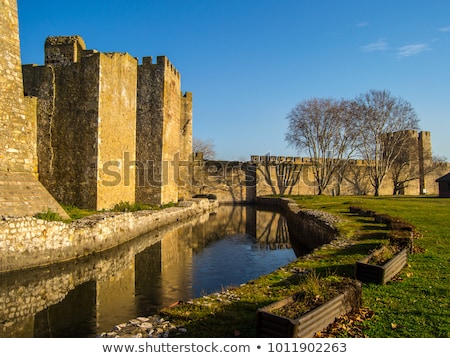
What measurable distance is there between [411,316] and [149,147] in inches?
810

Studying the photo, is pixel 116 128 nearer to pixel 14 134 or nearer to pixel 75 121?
pixel 75 121

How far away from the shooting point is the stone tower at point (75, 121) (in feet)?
57.6

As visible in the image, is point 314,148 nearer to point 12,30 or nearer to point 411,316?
point 12,30

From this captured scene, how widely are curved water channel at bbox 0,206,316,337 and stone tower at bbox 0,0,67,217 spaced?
282 cm

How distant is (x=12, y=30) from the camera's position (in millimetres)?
12930

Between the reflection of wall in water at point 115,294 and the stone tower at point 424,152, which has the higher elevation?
the stone tower at point 424,152

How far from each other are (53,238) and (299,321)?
8779 mm

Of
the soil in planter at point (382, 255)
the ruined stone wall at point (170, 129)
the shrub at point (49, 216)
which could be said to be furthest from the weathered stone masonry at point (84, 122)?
the soil in planter at point (382, 255)

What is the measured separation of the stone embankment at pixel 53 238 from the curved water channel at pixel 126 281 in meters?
0.32

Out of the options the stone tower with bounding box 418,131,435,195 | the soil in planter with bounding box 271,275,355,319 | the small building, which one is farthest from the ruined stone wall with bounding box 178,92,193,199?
the stone tower with bounding box 418,131,435,195

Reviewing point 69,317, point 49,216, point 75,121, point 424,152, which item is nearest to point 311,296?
point 69,317

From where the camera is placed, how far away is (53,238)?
422 inches

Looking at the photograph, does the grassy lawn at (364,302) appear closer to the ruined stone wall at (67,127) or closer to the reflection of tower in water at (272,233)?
the reflection of tower in water at (272,233)
